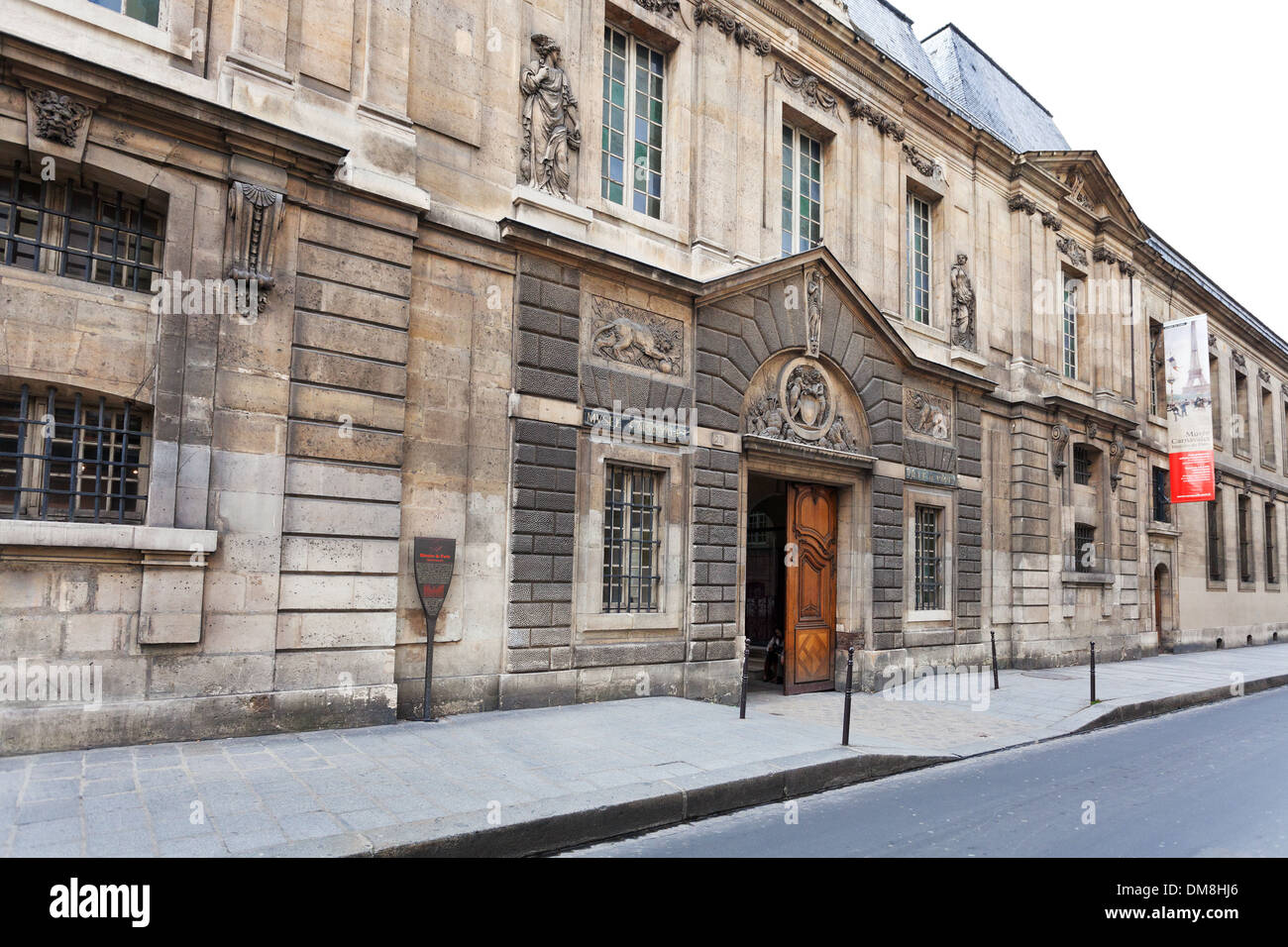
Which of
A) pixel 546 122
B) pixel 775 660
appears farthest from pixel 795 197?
pixel 775 660

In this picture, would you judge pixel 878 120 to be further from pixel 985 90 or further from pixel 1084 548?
pixel 1084 548

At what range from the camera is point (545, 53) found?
10.6 m

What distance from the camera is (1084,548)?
19.8m

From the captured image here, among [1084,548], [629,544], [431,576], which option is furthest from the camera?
[1084,548]

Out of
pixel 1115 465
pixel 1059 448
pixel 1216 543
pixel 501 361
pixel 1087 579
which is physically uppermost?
pixel 1059 448

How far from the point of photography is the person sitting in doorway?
1467cm

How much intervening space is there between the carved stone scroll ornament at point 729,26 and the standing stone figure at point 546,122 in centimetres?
291

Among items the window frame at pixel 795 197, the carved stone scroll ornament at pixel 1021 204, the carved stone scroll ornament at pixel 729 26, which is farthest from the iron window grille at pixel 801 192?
the carved stone scroll ornament at pixel 1021 204

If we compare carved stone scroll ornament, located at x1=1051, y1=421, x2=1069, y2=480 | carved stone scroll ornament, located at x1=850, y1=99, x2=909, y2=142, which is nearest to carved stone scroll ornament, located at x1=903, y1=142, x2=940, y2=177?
carved stone scroll ornament, located at x1=850, y1=99, x2=909, y2=142

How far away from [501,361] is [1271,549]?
3226cm

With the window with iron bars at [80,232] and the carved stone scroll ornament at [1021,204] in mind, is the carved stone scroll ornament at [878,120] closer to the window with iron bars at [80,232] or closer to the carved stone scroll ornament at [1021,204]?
the carved stone scroll ornament at [1021,204]

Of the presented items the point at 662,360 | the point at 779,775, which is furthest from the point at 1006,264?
the point at 779,775

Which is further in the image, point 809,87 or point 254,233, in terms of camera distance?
point 809,87
